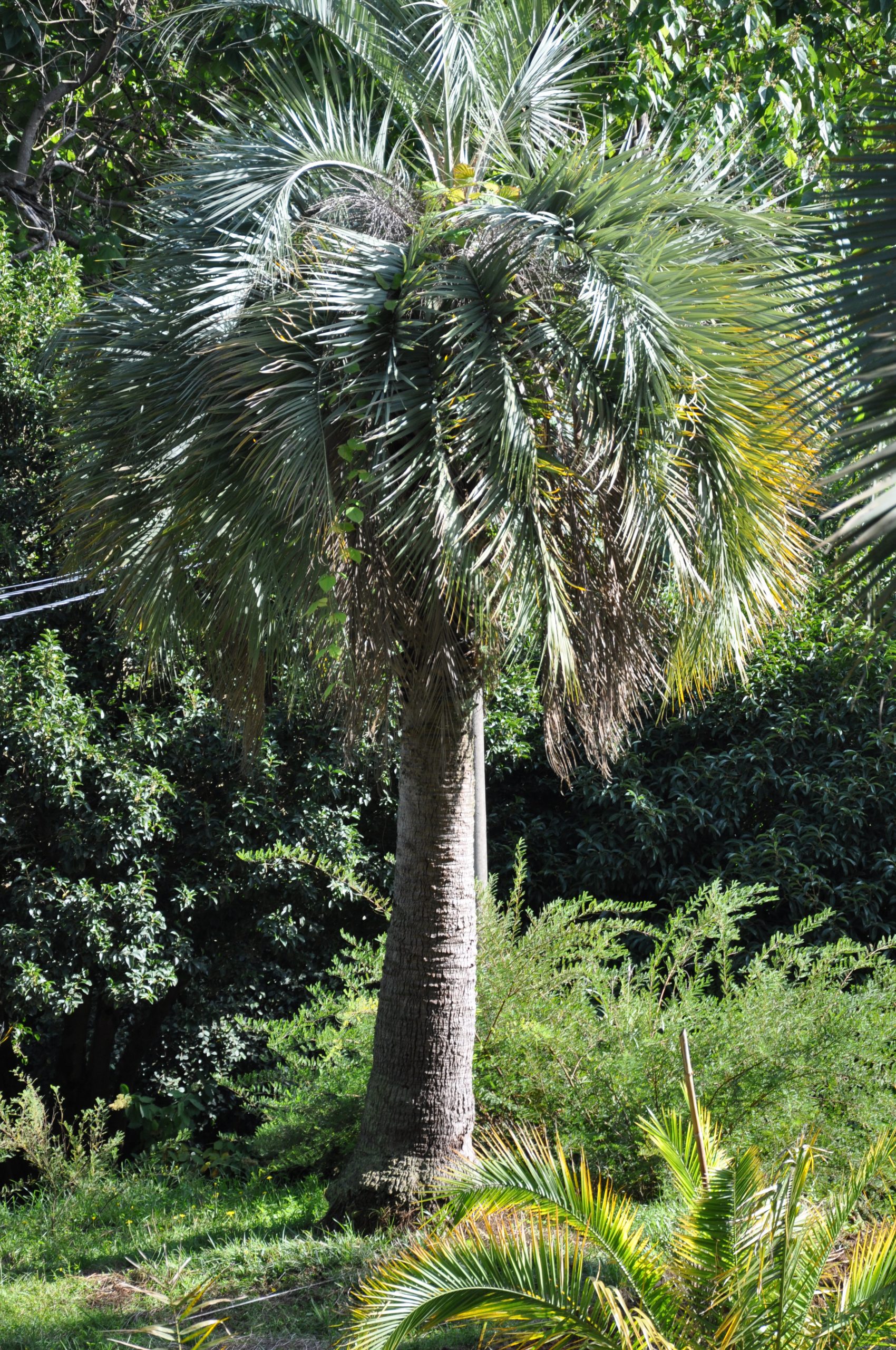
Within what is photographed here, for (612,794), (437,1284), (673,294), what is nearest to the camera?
(437,1284)

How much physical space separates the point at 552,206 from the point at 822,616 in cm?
497

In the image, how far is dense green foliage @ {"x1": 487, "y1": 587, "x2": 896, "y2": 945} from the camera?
7668mm

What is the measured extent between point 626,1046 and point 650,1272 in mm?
2049

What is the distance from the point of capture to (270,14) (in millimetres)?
7598

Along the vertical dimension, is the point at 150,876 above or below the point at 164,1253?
above

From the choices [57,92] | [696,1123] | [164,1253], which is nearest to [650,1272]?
[696,1123]

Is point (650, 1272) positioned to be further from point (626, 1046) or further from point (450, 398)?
point (450, 398)

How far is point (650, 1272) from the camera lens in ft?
11.3

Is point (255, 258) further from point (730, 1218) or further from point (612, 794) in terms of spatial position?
point (612, 794)

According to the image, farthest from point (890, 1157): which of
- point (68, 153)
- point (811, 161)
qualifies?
point (68, 153)

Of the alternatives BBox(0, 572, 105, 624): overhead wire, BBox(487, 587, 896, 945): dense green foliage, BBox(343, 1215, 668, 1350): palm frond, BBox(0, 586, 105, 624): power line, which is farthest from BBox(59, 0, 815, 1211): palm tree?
BBox(487, 587, 896, 945): dense green foliage

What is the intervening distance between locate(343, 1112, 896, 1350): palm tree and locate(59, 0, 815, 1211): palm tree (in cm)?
130

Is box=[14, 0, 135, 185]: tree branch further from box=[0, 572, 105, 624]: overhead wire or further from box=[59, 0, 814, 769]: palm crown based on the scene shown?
box=[59, 0, 814, 769]: palm crown

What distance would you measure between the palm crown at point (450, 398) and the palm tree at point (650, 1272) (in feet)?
5.37
